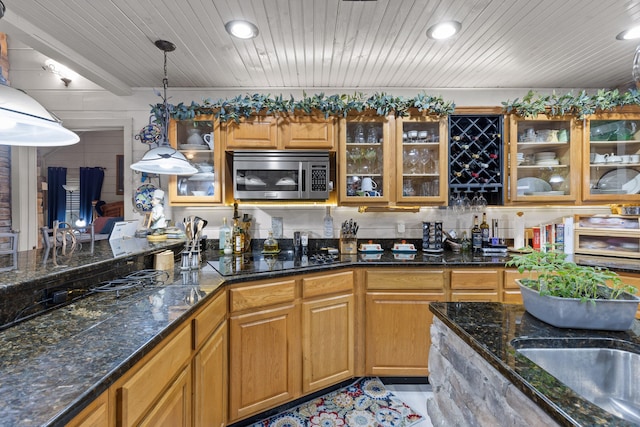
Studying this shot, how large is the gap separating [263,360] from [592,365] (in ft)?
5.35

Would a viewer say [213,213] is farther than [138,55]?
Yes

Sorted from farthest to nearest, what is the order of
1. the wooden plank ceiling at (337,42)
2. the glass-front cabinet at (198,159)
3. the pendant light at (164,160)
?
the glass-front cabinet at (198,159) → the pendant light at (164,160) → the wooden plank ceiling at (337,42)

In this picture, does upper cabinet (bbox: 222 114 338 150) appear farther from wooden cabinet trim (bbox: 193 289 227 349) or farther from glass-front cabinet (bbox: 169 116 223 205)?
wooden cabinet trim (bbox: 193 289 227 349)

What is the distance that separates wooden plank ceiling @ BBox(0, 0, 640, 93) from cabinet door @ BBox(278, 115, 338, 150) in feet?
1.46

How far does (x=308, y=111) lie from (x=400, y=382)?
7.61 feet

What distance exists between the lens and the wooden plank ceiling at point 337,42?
1759 millimetres

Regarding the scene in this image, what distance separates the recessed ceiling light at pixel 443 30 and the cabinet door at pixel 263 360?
6.84 feet

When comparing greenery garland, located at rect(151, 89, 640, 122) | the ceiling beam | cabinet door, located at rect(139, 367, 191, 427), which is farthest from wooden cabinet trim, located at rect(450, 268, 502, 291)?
the ceiling beam

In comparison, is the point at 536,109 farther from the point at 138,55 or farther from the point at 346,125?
the point at 138,55

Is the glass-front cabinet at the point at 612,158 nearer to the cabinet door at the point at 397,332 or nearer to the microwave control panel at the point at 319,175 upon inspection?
the cabinet door at the point at 397,332

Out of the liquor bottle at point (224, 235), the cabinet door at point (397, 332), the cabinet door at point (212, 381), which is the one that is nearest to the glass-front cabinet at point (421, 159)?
the cabinet door at point (397, 332)

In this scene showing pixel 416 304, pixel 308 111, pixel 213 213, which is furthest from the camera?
pixel 213 213

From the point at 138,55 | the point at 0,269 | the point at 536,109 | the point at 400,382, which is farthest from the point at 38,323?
the point at 536,109

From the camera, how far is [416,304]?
229cm
